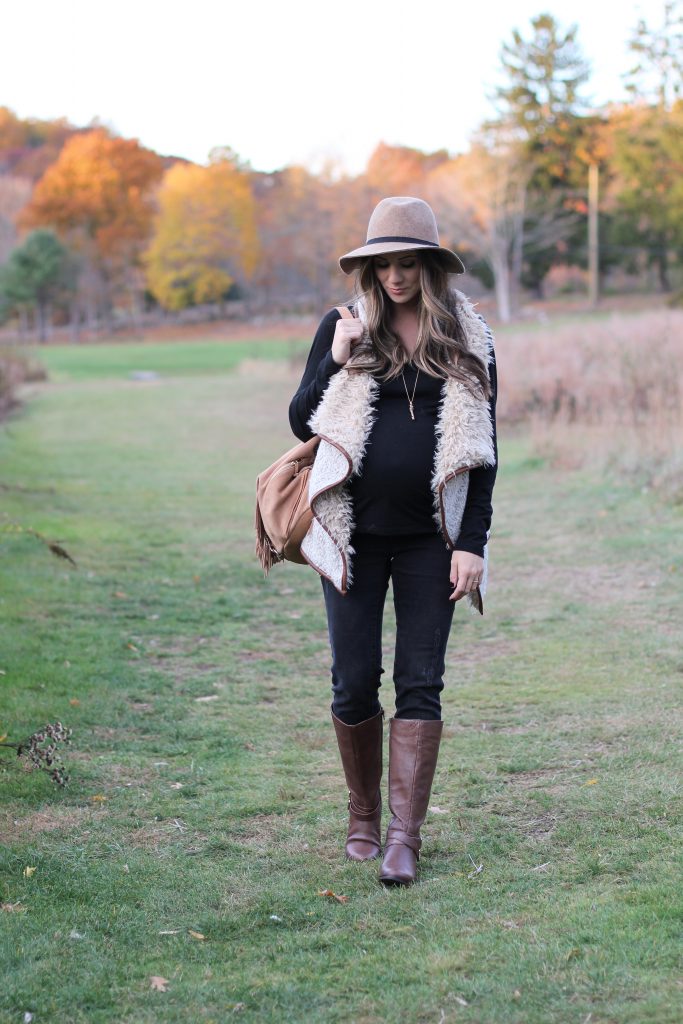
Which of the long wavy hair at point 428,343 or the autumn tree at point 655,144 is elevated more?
the autumn tree at point 655,144

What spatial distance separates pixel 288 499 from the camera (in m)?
3.78

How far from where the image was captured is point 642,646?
21.2ft

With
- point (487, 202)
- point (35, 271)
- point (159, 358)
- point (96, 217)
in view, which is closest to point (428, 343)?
point (159, 358)

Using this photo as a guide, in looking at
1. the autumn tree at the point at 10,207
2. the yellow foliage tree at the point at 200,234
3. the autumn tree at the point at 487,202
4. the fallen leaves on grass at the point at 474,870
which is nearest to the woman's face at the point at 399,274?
the fallen leaves on grass at the point at 474,870

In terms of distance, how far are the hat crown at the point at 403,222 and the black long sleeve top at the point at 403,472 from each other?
399 mm

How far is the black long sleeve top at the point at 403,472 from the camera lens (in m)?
3.55

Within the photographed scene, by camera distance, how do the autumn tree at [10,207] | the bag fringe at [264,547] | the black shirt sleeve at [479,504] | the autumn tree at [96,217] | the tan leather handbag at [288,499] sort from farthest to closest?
the autumn tree at [10,207], the autumn tree at [96,217], the bag fringe at [264,547], the tan leather handbag at [288,499], the black shirt sleeve at [479,504]

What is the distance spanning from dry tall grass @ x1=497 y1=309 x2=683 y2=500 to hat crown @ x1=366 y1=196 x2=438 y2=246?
787 centimetres

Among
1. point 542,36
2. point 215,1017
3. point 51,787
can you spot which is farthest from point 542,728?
point 542,36

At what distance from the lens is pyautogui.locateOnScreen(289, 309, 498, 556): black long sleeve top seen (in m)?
3.55

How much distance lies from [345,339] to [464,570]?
0.80 metres

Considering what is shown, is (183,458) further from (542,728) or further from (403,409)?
(403,409)

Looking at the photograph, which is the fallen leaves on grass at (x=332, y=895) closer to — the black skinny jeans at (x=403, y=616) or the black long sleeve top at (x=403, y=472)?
the black skinny jeans at (x=403, y=616)

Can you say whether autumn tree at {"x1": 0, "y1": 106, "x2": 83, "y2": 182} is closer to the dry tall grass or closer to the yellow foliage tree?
the yellow foliage tree
